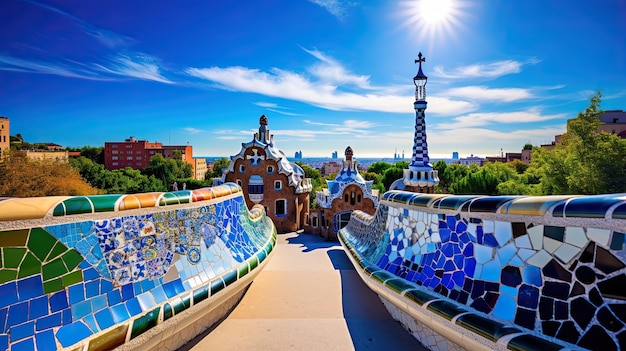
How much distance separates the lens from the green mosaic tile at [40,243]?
7.76 ft

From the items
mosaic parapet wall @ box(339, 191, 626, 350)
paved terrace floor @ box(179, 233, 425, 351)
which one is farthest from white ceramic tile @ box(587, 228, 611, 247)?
paved terrace floor @ box(179, 233, 425, 351)

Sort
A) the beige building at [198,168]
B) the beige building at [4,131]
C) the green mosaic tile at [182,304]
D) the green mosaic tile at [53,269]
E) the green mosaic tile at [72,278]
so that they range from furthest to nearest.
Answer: the beige building at [198,168] → the beige building at [4,131] → the green mosaic tile at [182,304] → the green mosaic tile at [72,278] → the green mosaic tile at [53,269]

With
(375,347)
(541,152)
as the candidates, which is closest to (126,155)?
(541,152)

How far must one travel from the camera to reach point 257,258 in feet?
16.1

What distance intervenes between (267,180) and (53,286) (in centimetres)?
1329

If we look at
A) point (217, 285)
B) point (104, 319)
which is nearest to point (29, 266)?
point (104, 319)

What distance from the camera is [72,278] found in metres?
2.54

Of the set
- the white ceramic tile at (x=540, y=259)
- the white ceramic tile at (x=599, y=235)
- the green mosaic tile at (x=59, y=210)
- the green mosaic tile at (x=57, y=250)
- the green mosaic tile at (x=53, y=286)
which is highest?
the green mosaic tile at (x=59, y=210)

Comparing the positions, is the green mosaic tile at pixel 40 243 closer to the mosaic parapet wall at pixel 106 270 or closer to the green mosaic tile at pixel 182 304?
the mosaic parapet wall at pixel 106 270

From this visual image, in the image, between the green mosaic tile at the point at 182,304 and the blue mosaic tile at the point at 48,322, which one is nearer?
the blue mosaic tile at the point at 48,322

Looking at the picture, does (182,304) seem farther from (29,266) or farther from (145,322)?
(29,266)

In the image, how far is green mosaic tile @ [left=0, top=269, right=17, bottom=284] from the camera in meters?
2.21

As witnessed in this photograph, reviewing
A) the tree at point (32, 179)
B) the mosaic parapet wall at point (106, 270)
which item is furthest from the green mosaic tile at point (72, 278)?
the tree at point (32, 179)

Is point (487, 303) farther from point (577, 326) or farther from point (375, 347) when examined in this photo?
point (375, 347)
